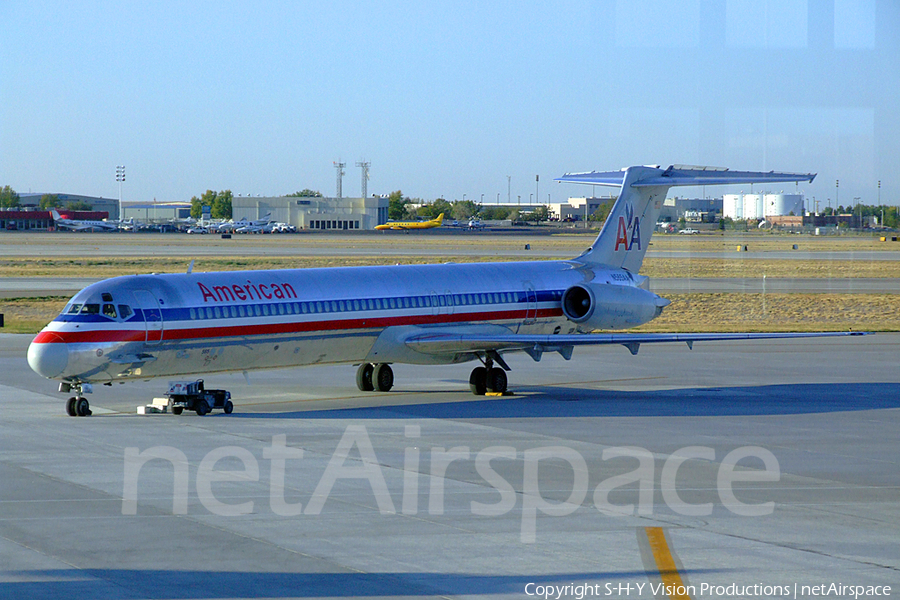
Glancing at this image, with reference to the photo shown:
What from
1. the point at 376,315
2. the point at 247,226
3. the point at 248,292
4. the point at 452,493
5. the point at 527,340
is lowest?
the point at 452,493

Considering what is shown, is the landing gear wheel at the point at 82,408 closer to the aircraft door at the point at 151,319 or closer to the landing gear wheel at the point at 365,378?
the aircraft door at the point at 151,319

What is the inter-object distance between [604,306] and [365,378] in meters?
6.38

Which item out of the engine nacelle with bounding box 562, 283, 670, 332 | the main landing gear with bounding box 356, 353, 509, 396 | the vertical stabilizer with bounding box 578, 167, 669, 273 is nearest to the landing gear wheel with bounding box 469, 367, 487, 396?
the main landing gear with bounding box 356, 353, 509, 396

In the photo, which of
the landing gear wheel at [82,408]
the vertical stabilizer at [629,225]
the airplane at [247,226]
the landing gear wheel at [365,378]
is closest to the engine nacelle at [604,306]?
the vertical stabilizer at [629,225]

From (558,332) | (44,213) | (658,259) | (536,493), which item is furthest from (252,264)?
(44,213)

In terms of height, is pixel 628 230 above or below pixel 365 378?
above

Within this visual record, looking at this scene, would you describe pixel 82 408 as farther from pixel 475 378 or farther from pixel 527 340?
pixel 527 340

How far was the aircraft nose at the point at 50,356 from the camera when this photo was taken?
20.9 metres

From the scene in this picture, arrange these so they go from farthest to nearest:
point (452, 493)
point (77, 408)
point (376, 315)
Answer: point (376, 315), point (77, 408), point (452, 493)

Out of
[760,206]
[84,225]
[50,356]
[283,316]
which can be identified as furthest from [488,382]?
[84,225]

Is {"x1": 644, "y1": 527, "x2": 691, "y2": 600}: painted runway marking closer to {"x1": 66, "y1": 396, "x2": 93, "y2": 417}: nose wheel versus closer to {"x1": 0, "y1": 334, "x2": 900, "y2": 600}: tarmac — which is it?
{"x1": 0, "y1": 334, "x2": 900, "y2": 600}: tarmac

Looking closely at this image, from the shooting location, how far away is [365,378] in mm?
26406

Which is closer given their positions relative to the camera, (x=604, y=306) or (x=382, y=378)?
(x=382, y=378)

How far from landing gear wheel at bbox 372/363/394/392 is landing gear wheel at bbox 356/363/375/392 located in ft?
0.33
